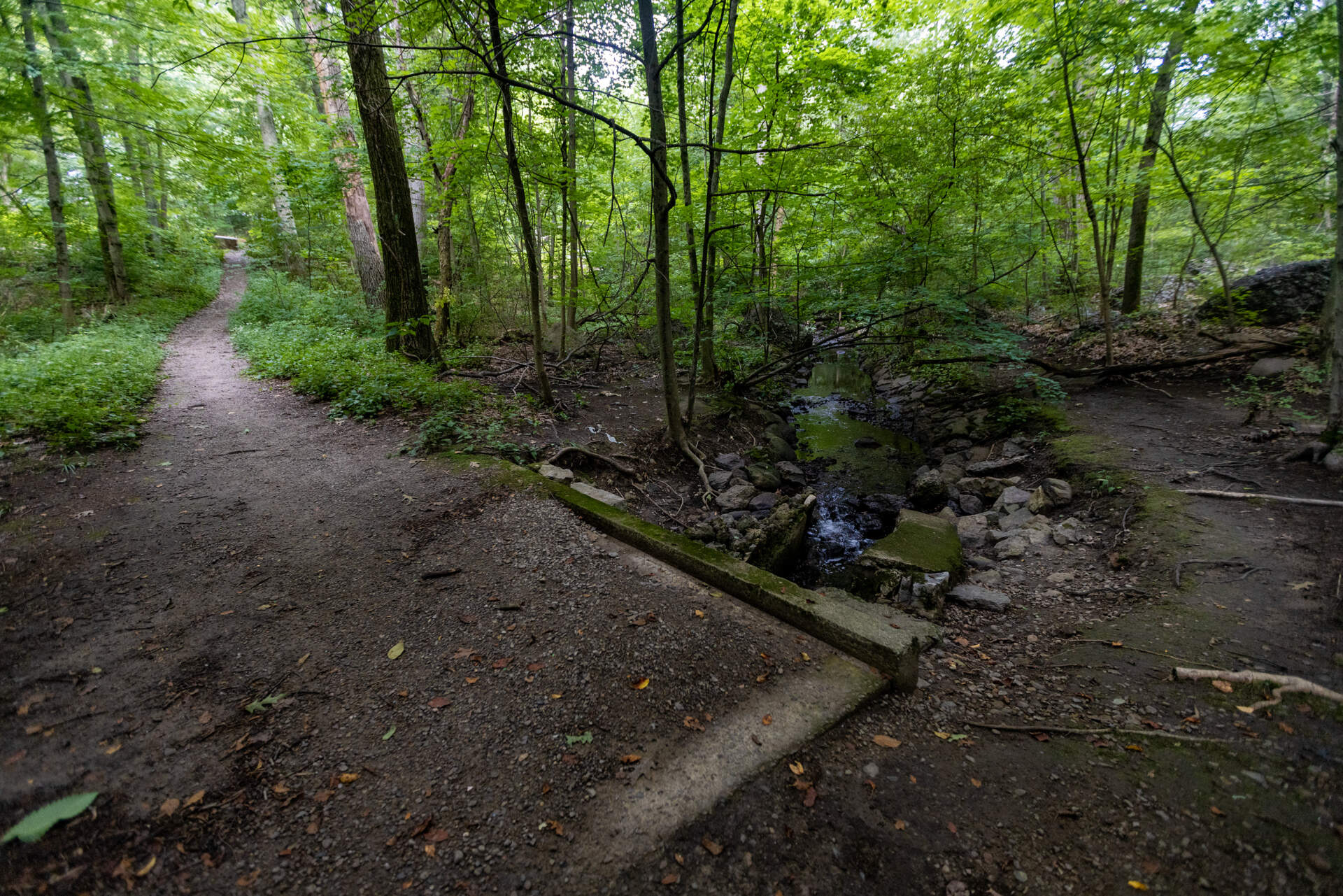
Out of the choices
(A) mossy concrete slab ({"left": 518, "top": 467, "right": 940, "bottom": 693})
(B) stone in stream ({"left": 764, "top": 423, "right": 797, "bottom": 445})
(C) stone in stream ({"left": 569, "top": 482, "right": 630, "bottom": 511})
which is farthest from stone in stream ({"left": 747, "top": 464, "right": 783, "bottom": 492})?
(A) mossy concrete slab ({"left": 518, "top": 467, "right": 940, "bottom": 693})

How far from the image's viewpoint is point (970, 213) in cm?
932

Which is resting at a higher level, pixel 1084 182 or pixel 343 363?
pixel 1084 182

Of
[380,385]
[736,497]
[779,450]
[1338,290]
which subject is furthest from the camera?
[779,450]

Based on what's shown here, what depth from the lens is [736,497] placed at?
550 centimetres

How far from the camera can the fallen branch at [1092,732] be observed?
2066 mm

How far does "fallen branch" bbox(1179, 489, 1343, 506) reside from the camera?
11.8 ft

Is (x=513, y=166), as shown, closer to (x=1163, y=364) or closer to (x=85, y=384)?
(x=85, y=384)

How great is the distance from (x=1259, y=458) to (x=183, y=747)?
25.6 feet

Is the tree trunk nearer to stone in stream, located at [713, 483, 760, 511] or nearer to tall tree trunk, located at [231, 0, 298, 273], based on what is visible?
stone in stream, located at [713, 483, 760, 511]

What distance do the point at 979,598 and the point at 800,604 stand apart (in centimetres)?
165

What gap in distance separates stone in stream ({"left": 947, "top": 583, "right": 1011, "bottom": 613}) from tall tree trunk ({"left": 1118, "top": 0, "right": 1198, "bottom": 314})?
23.1 ft

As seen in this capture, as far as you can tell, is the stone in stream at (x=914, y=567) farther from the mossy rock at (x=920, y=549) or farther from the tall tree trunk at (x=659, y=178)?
the tall tree trunk at (x=659, y=178)

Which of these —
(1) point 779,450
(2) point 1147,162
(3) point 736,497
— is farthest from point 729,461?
(2) point 1147,162

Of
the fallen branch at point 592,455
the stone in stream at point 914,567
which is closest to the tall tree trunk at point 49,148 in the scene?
the fallen branch at point 592,455
